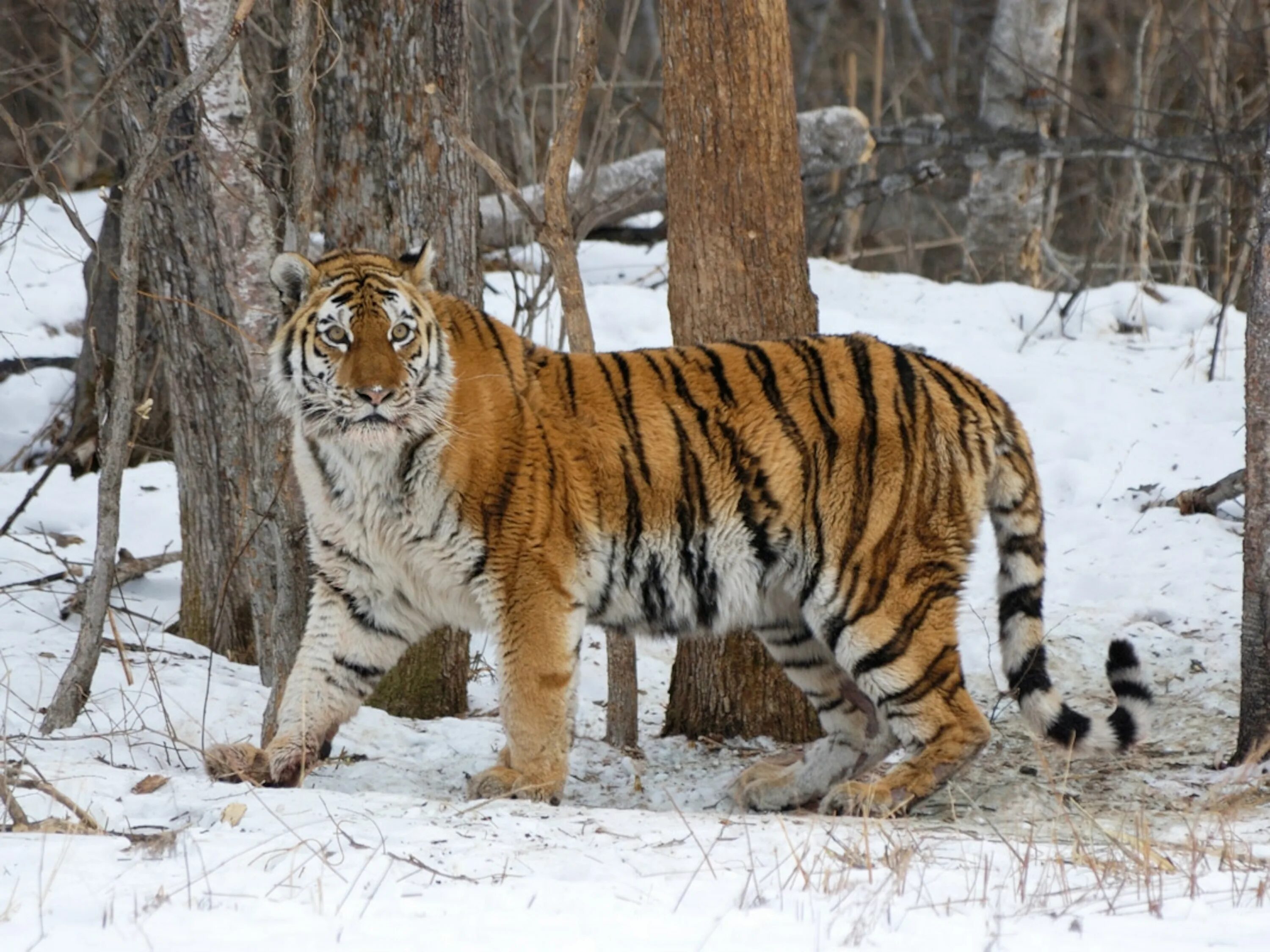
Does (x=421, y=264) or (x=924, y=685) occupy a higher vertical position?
(x=421, y=264)

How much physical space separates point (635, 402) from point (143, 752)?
6.67 ft

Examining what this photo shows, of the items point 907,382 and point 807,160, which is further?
point 807,160

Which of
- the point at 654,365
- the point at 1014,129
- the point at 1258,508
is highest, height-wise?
the point at 1014,129

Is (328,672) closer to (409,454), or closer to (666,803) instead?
(409,454)

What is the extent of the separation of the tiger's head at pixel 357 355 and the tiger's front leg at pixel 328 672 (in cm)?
61

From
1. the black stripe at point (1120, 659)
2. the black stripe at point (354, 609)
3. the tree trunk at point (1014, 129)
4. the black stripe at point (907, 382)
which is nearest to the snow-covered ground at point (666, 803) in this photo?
the black stripe at point (1120, 659)

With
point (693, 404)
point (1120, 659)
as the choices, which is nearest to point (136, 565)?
point (693, 404)

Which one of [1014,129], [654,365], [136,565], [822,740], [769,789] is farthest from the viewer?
[1014,129]

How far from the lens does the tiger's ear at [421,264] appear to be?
182 inches

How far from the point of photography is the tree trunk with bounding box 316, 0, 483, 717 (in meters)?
5.43

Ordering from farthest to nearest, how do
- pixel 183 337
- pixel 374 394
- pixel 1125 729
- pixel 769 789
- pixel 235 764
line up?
pixel 183 337, pixel 769 789, pixel 1125 729, pixel 235 764, pixel 374 394

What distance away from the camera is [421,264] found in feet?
15.2

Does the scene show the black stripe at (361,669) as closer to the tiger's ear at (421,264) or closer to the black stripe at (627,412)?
the black stripe at (627,412)

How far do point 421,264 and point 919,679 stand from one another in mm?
2087
